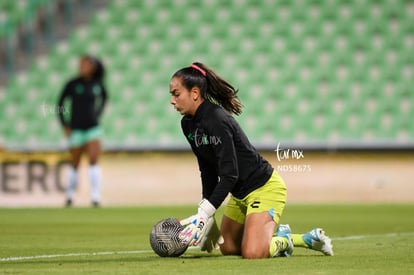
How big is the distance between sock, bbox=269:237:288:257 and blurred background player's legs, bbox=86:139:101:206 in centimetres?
844

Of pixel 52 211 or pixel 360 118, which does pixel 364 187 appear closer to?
pixel 360 118

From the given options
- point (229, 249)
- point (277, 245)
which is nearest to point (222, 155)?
point (277, 245)

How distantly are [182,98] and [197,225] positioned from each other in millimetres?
947

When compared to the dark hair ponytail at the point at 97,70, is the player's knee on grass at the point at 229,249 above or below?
below

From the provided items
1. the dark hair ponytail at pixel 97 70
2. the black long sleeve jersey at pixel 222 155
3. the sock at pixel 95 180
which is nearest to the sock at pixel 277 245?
the black long sleeve jersey at pixel 222 155

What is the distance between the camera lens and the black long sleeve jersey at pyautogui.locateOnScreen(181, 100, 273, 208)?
665 centimetres

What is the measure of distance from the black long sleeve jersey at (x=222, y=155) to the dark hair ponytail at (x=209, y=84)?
128mm

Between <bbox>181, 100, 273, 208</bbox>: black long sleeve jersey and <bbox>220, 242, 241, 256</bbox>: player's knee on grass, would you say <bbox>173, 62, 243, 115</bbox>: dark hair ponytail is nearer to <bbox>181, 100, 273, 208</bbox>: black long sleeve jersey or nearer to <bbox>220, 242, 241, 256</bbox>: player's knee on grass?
<bbox>181, 100, 273, 208</bbox>: black long sleeve jersey

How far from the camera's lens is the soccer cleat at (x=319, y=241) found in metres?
6.96

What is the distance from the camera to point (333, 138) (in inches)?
679

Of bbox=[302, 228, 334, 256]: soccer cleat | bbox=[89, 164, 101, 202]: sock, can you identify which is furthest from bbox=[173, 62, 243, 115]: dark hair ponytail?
bbox=[89, 164, 101, 202]: sock

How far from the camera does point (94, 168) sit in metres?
15.2

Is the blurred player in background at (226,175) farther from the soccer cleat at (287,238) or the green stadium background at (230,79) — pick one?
the green stadium background at (230,79)

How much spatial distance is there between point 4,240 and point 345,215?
219 inches
